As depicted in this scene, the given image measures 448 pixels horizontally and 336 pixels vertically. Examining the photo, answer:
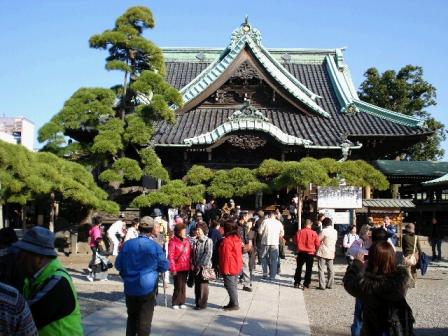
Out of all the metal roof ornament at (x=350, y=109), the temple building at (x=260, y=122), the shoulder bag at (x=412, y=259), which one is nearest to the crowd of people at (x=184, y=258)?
the shoulder bag at (x=412, y=259)

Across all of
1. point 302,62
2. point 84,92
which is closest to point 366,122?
point 302,62

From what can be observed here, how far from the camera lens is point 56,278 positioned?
3.38 metres

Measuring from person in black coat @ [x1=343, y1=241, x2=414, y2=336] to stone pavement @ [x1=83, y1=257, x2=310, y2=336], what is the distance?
3.52m

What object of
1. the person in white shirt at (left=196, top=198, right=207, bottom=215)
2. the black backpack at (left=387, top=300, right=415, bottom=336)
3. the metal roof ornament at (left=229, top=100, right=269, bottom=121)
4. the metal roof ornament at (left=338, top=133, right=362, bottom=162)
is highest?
the metal roof ornament at (left=229, top=100, right=269, bottom=121)

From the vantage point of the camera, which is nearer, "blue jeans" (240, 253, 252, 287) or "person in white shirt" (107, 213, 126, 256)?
"blue jeans" (240, 253, 252, 287)

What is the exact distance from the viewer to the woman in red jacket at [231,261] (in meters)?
8.88

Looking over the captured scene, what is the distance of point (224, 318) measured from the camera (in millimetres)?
8328

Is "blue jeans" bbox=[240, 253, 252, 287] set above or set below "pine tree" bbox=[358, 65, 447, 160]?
below

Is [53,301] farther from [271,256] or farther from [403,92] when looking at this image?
[403,92]

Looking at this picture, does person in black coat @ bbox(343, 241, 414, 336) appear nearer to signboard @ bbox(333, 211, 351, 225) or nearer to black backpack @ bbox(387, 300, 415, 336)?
black backpack @ bbox(387, 300, 415, 336)

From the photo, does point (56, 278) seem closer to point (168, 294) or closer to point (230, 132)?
point (168, 294)

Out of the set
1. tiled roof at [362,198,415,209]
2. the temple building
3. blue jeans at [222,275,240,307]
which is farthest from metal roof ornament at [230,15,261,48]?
blue jeans at [222,275,240,307]

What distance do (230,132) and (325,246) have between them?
8682 millimetres

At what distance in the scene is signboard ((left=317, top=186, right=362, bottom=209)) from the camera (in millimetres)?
15305
